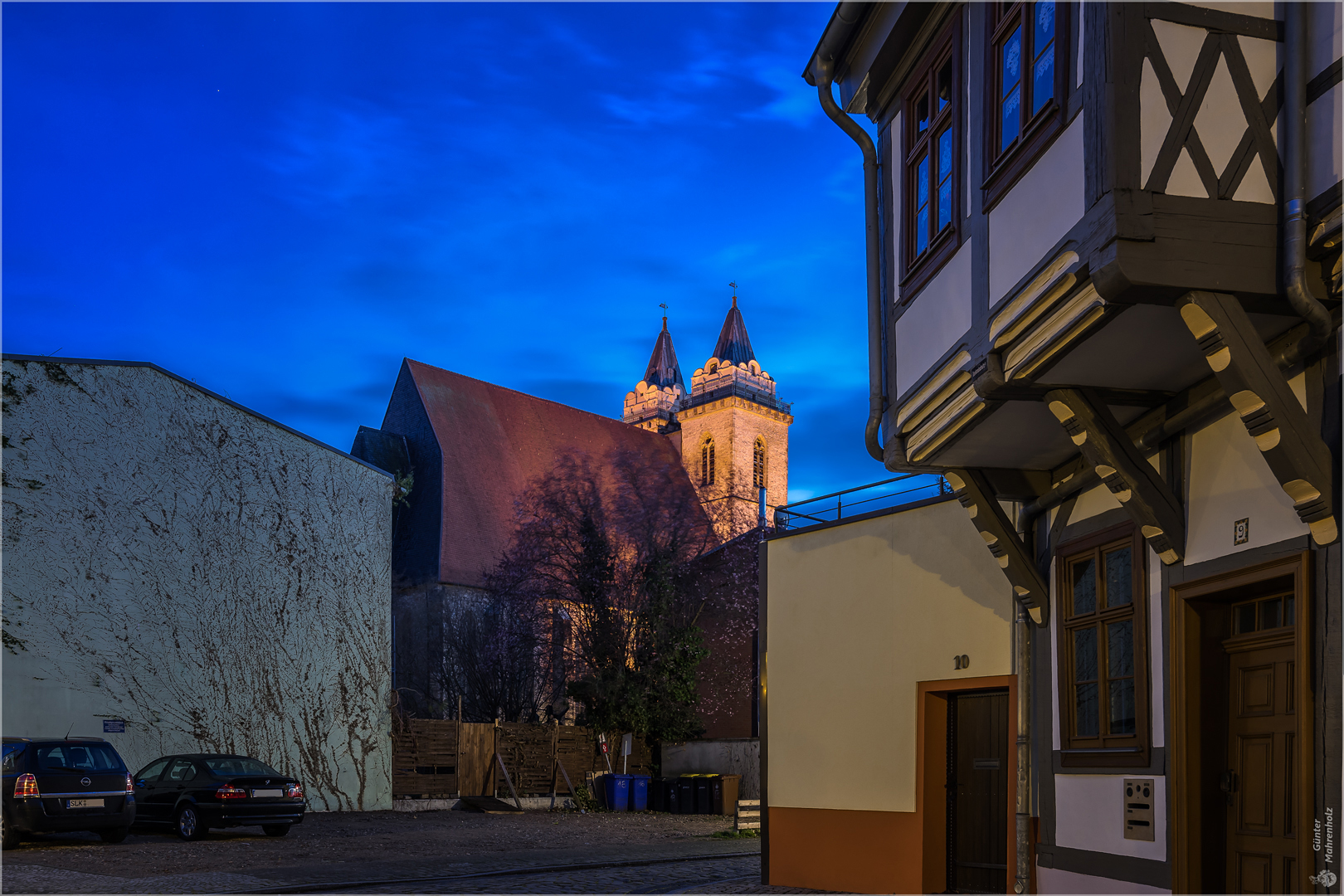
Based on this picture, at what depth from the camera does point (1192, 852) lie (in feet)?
26.6

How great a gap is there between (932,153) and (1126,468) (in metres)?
3.47

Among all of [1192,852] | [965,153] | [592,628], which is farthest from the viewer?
[592,628]

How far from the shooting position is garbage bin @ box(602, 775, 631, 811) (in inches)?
1302

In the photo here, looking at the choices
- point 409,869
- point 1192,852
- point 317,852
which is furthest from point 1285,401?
point 317,852

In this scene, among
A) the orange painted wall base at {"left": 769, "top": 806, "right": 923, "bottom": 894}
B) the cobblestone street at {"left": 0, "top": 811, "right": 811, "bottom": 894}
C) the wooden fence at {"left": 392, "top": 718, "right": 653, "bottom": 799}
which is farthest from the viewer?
the wooden fence at {"left": 392, "top": 718, "right": 653, "bottom": 799}

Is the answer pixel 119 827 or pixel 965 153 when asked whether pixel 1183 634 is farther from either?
pixel 119 827

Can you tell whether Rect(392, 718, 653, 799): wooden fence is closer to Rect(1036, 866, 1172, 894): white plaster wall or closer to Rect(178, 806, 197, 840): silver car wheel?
Rect(178, 806, 197, 840): silver car wheel

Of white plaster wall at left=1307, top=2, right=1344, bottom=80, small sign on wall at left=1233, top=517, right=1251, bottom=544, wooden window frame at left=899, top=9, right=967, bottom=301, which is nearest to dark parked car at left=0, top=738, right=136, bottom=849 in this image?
wooden window frame at left=899, top=9, right=967, bottom=301

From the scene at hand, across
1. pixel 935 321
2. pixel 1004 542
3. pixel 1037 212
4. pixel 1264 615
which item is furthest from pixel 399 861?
pixel 1037 212

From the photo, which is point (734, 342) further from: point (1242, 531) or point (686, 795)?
point (1242, 531)

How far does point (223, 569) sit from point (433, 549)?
22.1 m

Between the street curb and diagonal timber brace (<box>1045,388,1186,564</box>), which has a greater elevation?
diagonal timber brace (<box>1045,388,1186,564</box>)

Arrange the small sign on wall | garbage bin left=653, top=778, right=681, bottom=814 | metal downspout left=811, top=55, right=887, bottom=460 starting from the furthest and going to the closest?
garbage bin left=653, top=778, right=681, bottom=814
metal downspout left=811, top=55, right=887, bottom=460
the small sign on wall

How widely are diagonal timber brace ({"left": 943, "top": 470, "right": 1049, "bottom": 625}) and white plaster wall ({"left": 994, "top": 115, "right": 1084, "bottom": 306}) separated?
8.31 feet
